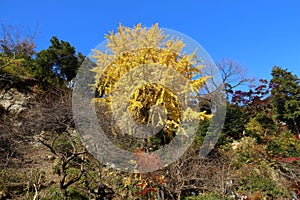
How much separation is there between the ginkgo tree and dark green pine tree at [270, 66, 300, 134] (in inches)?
274

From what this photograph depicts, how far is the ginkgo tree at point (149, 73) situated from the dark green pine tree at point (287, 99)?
22.8 feet

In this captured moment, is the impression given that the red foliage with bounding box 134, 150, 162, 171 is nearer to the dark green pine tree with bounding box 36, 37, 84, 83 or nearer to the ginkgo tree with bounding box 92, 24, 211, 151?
the ginkgo tree with bounding box 92, 24, 211, 151

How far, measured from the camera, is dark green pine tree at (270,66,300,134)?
1016 centimetres

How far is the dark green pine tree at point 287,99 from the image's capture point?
33.3 feet

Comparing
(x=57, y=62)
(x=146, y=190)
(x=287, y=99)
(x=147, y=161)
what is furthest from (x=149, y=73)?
(x=287, y=99)

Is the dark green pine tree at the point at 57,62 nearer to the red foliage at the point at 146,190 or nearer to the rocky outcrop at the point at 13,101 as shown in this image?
the rocky outcrop at the point at 13,101

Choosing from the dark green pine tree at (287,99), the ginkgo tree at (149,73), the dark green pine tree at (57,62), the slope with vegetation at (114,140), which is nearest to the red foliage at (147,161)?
the slope with vegetation at (114,140)

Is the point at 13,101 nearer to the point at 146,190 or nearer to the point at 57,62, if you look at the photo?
the point at 57,62

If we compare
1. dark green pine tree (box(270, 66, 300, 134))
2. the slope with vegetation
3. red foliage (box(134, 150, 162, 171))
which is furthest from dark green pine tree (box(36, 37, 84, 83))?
dark green pine tree (box(270, 66, 300, 134))

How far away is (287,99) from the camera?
10445 mm

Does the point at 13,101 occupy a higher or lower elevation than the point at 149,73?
higher

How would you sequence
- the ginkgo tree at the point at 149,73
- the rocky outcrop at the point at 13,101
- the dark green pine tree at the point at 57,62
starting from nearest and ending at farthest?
1. the ginkgo tree at the point at 149,73
2. the rocky outcrop at the point at 13,101
3. the dark green pine tree at the point at 57,62

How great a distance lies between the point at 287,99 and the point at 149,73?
8573 millimetres

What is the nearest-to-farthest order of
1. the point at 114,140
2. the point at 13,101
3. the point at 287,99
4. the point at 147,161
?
1. the point at 147,161
2. the point at 114,140
3. the point at 13,101
4. the point at 287,99
